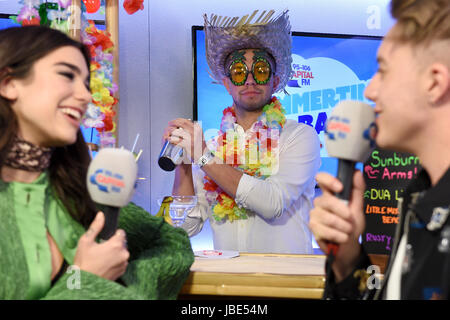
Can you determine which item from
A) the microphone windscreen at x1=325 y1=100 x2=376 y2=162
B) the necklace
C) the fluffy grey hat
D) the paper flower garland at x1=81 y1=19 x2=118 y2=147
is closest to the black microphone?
the microphone windscreen at x1=325 y1=100 x2=376 y2=162

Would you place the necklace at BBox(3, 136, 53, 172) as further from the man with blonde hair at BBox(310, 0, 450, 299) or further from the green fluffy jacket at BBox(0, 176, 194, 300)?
the man with blonde hair at BBox(310, 0, 450, 299)

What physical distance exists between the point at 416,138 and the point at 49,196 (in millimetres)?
956

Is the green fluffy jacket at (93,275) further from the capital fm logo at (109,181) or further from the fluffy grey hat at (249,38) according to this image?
the fluffy grey hat at (249,38)

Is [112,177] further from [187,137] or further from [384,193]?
[187,137]

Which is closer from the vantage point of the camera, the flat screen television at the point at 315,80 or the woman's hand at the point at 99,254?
the woman's hand at the point at 99,254

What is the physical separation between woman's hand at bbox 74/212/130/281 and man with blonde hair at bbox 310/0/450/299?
1.59ft

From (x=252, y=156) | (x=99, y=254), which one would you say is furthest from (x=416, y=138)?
(x=252, y=156)

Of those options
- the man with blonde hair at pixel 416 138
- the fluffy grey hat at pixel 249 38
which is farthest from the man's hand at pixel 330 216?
the fluffy grey hat at pixel 249 38

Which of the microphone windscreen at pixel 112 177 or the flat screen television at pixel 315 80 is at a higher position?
the flat screen television at pixel 315 80

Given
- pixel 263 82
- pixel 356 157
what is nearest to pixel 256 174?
pixel 263 82

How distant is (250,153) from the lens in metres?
2.84

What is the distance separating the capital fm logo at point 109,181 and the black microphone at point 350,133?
0.48m

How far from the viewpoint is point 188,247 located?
1.63m

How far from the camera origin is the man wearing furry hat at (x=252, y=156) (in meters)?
2.58
